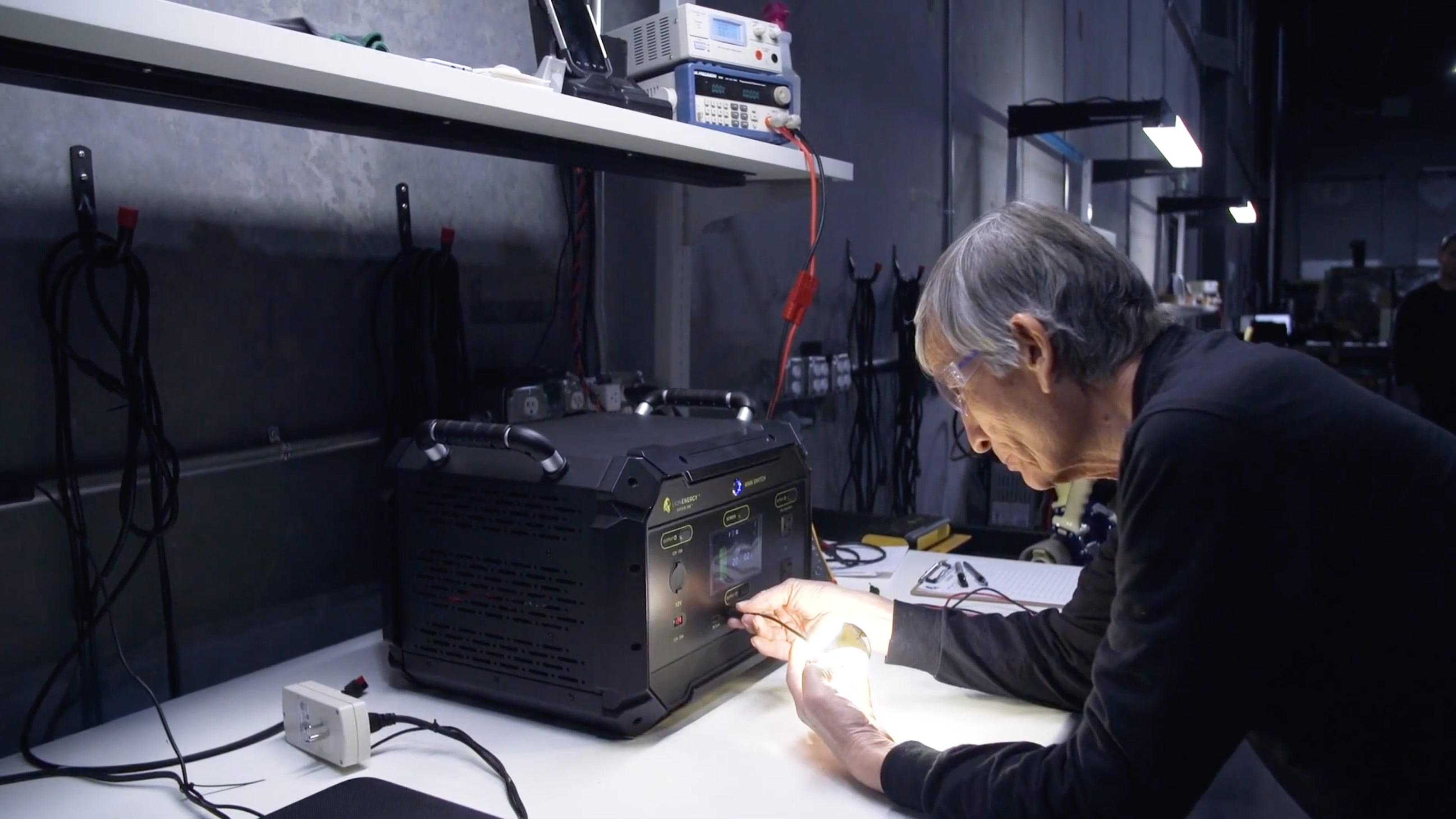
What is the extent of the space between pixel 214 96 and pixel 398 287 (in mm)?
429

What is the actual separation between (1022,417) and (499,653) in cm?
62

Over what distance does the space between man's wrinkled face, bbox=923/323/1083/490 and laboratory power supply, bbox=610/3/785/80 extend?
68 centimetres

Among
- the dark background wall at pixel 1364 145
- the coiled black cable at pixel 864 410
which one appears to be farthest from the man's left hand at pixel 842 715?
the dark background wall at pixel 1364 145

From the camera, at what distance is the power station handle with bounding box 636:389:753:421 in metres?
1.40

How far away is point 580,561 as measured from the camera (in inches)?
38.7

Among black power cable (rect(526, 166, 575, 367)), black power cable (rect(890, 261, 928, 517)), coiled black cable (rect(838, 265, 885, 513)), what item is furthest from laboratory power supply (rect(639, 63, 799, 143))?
black power cable (rect(890, 261, 928, 517))

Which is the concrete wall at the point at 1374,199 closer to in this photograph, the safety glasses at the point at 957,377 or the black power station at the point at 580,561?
the safety glasses at the point at 957,377

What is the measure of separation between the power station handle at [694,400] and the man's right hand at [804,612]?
280 mm

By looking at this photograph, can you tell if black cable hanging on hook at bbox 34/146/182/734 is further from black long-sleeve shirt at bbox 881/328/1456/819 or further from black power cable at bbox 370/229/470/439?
black long-sleeve shirt at bbox 881/328/1456/819

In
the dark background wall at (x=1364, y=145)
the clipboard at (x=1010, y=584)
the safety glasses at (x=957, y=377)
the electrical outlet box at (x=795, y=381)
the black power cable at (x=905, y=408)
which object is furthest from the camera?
the dark background wall at (x=1364, y=145)

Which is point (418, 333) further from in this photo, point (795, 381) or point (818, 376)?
point (818, 376)

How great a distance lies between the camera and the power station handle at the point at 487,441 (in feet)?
3.22

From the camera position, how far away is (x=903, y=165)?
10.6ft

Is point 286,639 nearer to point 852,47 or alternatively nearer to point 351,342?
point 351,342
